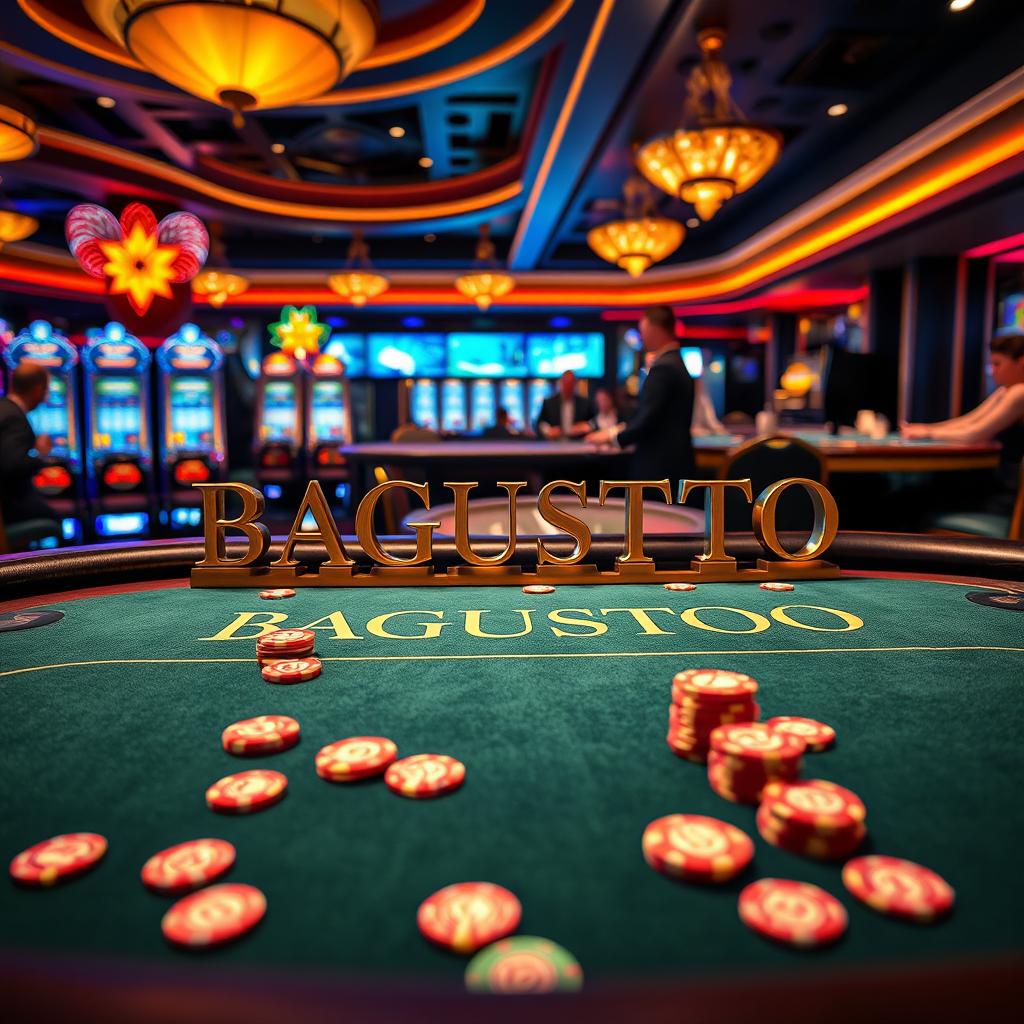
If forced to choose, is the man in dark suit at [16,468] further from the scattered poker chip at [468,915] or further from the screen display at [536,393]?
the screen display at [536,393]

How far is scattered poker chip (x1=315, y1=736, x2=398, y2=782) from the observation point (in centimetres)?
60

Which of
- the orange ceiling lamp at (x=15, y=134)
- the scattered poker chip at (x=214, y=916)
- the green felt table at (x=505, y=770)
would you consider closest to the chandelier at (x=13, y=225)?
the orange ceiling lamp at (x=15, y=134)

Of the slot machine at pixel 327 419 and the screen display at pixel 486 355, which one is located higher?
the screen display at pixel 486 355

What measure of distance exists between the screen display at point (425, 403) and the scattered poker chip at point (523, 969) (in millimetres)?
10777

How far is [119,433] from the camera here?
7.33m

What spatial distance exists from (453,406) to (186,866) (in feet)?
35.3

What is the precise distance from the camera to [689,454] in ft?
13.0

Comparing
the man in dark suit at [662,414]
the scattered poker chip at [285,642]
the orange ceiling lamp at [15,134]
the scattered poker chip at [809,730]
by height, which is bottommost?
the scattered poker chip at [809,730]

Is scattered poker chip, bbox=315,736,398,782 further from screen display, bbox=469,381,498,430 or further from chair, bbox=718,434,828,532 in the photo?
screen display, bbox=469,381,498,430

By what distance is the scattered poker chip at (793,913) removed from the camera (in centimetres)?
40

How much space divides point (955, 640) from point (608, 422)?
580 centimetres

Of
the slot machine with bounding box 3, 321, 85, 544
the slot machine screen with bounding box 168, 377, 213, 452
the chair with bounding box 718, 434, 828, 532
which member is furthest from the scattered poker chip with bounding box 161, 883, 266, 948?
the slot machine screen with bounding box 168, 377, 213, 452

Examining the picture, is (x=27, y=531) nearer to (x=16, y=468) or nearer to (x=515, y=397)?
(x=16, y=468)

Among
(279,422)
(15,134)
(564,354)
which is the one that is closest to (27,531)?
(15,134)
